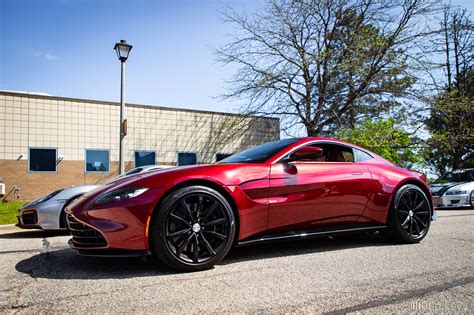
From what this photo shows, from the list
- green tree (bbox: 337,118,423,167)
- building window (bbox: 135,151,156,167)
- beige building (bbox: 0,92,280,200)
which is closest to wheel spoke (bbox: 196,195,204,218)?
green tree (bbox: 337,118,423,167)

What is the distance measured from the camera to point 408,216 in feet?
15.5

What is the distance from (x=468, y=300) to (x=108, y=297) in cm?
249

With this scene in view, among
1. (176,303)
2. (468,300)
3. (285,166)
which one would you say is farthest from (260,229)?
(468,300)

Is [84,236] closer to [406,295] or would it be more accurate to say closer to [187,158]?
[406,295]

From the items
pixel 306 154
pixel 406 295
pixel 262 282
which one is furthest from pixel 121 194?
pixel 406 295

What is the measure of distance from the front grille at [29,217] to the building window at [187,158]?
45.4 feet

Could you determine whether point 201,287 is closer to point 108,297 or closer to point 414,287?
point 108,297

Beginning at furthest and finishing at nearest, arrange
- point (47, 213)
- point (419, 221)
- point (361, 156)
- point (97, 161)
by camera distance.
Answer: point (97, 161), point (47, 213), point (419, 221), point (361, 156)

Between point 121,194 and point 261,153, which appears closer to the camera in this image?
point 121,194

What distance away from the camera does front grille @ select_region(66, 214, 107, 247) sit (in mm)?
3197

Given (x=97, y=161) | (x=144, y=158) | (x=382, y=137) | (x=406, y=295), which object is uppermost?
(x=382, y=137)

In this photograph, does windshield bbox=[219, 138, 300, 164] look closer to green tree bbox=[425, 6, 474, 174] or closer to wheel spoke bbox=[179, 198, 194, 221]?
wheel spoke bbox=[179, 198, 194, 221]

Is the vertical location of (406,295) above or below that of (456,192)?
below

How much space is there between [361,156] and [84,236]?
3295 millimetres
